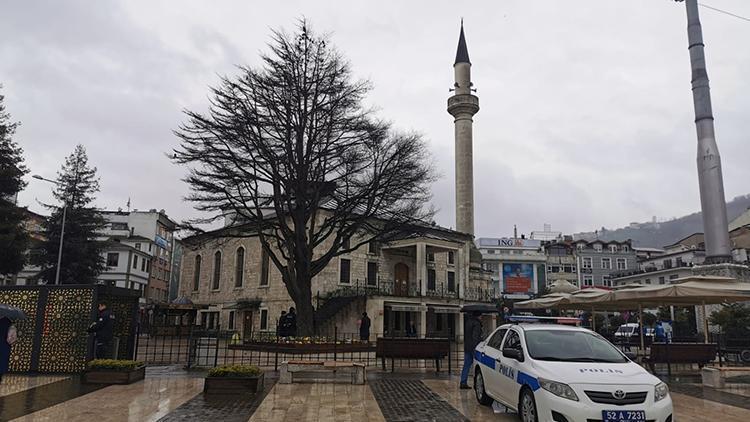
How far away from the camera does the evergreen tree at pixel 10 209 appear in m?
30.6

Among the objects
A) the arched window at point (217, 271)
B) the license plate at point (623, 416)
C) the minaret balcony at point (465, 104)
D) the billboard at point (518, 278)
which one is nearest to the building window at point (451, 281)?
the minaret balcony at point (465, 104)

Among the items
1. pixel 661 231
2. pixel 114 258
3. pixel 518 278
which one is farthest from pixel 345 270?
pixel 661 231

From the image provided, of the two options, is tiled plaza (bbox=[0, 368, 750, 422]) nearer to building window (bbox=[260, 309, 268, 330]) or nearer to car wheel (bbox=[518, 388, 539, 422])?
car wheel (bbox=[518, 388, 539, 422])

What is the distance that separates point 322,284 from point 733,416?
1135 inches

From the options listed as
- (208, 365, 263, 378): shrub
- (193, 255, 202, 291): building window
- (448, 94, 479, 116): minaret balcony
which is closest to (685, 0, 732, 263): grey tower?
(448, 94, 479, 116): minaret balcony

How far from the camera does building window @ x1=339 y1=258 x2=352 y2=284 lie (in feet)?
123

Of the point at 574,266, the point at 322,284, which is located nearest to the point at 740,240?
the point at 574,266

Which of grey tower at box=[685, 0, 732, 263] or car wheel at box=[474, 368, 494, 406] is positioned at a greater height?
grey tower at box=[685, 0, 732, 263]

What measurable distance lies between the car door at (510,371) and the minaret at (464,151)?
130 ft

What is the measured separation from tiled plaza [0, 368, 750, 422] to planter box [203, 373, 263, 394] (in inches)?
9.3

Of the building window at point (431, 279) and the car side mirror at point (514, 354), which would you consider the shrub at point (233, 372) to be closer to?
the car side mirror at point (514, 354)

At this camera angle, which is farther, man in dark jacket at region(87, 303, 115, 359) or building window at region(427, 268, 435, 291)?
building window at region(427, 268, 435, 291)

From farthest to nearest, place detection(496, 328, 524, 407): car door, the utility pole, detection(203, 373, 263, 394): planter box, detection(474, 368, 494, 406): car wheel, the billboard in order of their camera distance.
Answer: the billboard
the utility pole
detection(203, 373, 263, 394): planter box
detection(474, 368, 494, 406): car wheel
detection(496, 328, 524, 407): car door

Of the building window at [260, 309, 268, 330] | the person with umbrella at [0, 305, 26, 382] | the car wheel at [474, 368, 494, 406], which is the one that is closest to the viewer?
the person with umbrella at [0, 305, 26, 382]
